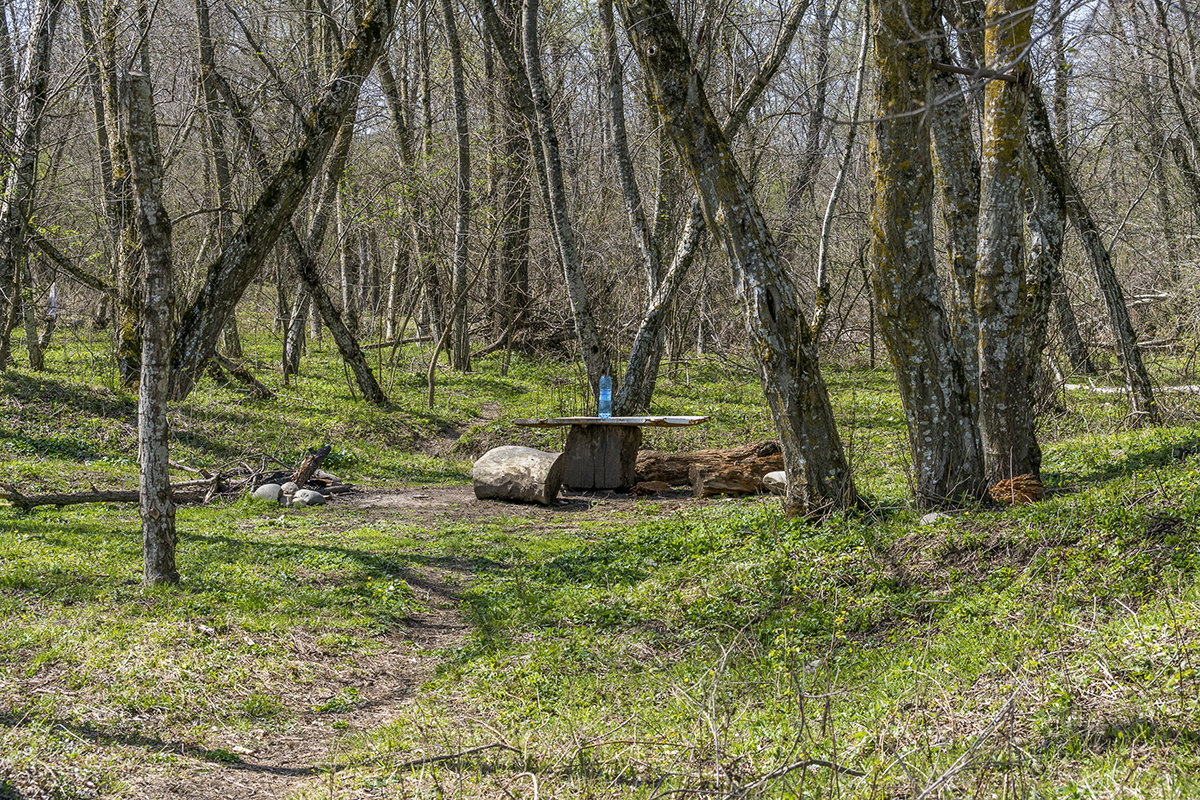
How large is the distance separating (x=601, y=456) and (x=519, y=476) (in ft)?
4.17

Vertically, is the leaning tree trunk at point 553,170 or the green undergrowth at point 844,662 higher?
the leaning tree trunk at point 553,170

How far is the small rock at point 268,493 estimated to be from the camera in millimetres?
10516

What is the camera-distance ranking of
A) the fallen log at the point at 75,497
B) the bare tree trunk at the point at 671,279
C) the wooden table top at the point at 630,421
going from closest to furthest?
the fallen log at the point at 75,497, the wooden table top at the point at 630,421, the bare tree trunk at the point at 671,279

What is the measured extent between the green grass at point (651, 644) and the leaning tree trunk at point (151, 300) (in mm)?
725

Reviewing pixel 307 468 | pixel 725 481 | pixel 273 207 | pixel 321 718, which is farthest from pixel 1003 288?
pixel 273 207

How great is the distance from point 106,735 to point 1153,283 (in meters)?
19.4

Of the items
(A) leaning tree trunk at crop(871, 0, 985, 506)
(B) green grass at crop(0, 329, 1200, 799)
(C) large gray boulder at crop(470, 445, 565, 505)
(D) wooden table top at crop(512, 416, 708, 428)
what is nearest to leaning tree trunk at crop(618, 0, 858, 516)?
(B) green grass at crop(0, 329, 1200, 799)

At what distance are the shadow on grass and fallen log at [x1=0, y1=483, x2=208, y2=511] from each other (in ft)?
14.8

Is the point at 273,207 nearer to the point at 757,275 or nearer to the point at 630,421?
the point at 630,421

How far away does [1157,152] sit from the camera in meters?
15.7

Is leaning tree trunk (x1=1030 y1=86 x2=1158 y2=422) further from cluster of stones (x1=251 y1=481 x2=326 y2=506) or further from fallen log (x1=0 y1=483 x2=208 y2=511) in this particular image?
fallen log (x1=0 y1=483 x2=208 y2=511)

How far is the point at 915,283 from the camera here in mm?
6949

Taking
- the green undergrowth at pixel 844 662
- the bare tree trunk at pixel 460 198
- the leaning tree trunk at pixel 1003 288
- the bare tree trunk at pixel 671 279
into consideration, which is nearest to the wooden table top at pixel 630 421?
the bare tree trunk at pixel 671 279

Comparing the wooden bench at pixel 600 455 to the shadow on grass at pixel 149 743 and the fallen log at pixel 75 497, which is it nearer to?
the fallen log at pixel 75 497
